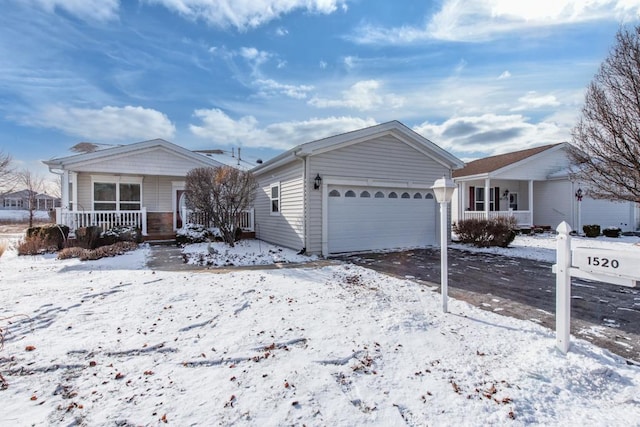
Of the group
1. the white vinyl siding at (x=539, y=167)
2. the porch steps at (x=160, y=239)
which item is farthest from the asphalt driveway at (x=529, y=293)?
the white vinyl siding at (x=539, y=167)

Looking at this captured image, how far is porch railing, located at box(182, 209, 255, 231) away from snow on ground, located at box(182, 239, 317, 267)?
930mm

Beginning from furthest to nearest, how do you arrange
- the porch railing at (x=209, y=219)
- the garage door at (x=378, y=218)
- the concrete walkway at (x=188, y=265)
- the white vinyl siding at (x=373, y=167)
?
the porch railing at (x=209, y=219) < the garage door at (x=378, y=218) < the white vinyl siding at (x=373, y=167) < the concrete walkway at (x=188, y=265)

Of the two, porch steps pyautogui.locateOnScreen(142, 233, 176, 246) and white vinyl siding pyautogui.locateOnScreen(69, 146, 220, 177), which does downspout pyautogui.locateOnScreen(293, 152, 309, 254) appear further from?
white vinyl siding pyautogui.locateOnScreen(69, 146, 220, 177)

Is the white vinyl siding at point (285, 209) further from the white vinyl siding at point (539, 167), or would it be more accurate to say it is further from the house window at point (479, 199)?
the house window at point (479, 199)

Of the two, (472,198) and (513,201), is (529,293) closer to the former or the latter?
(472,198)

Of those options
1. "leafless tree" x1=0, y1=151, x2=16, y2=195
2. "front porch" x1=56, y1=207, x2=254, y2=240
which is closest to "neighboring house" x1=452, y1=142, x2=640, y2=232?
"front porch" x1=56, y1=207, x2=254, y2=240

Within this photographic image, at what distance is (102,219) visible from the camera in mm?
12680

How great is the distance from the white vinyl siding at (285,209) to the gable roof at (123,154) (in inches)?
137

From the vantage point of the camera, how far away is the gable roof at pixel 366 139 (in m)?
9.26

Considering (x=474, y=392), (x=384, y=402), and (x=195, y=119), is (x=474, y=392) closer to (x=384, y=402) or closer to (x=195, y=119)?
(x=384, y=402)

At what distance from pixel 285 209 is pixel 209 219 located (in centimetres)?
271

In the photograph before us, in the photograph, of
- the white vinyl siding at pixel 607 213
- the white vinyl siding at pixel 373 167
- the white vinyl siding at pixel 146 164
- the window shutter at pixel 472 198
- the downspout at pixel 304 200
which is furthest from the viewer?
the window shutter at pixel 472 198

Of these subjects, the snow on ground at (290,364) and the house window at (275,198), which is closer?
the snow on ground at (290,364)

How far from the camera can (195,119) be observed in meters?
17.9
